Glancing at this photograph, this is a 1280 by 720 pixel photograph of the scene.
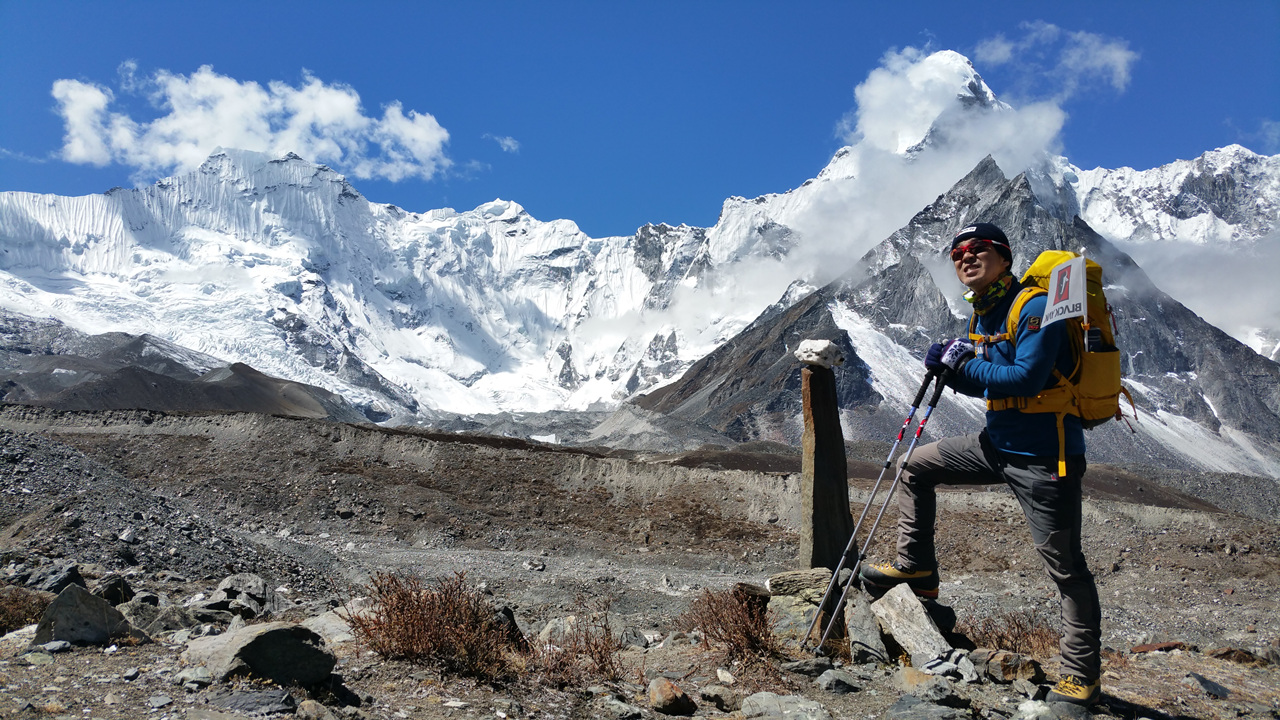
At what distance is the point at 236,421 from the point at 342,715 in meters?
27.8

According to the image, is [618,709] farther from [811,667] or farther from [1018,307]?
[1018,307]

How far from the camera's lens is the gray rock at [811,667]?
16.4 ft

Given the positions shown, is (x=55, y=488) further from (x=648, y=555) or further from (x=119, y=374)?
(x=119, y=374)

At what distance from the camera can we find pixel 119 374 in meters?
78.7

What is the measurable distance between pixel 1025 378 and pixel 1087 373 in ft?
1.24

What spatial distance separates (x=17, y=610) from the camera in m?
5.63

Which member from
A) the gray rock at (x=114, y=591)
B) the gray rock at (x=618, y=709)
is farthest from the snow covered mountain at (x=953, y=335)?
the gray rock at (x=618, y=709)

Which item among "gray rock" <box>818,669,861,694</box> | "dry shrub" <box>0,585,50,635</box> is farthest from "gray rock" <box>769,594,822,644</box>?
"dry shrub" <box>0,585,50,635</box>

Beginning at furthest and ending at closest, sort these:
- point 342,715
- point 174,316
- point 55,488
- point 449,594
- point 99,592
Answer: point 174,316
point 55,488
point 99,592
point 449,594
point 342,715

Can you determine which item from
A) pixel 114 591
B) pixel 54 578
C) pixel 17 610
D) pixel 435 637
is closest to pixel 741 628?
pixel 435 637

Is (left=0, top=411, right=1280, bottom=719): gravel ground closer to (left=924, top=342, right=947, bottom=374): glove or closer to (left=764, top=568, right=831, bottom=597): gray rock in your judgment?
(left=764, top=568, right=831, bottom=597): gray rock

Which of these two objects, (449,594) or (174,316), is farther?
(174,316)

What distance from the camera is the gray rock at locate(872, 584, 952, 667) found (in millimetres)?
5059

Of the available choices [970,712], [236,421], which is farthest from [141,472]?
[970,712]
